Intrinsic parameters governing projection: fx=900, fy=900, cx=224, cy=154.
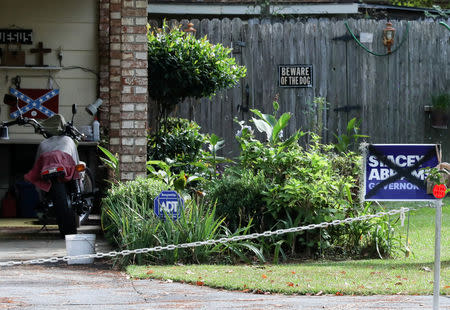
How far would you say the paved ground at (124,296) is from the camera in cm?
613

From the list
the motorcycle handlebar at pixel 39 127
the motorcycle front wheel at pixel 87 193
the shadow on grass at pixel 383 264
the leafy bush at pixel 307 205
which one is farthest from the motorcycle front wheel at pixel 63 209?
the shadow on grass at pixel 383 264

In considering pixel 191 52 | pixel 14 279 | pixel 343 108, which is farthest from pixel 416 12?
pixel 14 279

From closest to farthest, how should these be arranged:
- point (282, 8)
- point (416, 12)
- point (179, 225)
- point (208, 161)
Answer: point (179, 225), point (208, 161), point (282, 8), point (416, 12)

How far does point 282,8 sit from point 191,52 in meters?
4.81

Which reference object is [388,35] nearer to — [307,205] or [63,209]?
[307,205]

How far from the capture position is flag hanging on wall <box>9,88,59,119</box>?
12.3 m

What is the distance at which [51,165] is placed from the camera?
9.27 m

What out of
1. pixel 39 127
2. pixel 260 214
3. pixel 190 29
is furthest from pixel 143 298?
pixel 190 29

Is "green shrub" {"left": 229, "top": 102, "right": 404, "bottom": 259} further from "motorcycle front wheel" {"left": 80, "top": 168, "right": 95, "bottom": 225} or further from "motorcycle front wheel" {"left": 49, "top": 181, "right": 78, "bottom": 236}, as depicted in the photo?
"motorcycle front wheel" {"left": 80, "top": 168, "right": 95, "bottom": 225}

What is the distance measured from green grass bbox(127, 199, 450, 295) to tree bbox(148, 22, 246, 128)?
3.75 metres

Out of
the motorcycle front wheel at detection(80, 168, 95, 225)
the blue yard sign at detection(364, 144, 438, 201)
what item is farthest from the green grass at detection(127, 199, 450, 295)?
the motorcycle front wheel at detection(80, 168, 95, 225)

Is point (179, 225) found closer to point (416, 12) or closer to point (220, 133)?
point (220, 133)

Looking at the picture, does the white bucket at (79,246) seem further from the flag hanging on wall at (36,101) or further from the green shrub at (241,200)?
the flag hanging on wall at (36,101)

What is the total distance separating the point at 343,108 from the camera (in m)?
13.8
